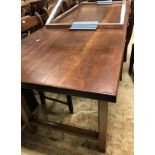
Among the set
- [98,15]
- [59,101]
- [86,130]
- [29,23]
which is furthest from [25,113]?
[98,15]

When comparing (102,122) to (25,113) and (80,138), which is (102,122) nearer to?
(80,138)

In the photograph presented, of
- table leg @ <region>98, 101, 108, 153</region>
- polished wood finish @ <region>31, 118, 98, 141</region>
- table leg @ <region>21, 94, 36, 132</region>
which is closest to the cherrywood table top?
table leg @ <region>98, 101, 108, 153</region>

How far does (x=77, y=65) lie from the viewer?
1043mm

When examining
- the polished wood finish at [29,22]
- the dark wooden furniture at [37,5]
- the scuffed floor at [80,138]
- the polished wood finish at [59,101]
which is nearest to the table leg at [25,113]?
the scuffed floor at [80,138]

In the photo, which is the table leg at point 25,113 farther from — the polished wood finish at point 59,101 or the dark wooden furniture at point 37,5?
the dark wooden furniture at point 37,5

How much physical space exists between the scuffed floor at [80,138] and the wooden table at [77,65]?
14 cm

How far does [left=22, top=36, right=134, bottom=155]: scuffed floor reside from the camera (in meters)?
1.46

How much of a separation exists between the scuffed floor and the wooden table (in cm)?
14

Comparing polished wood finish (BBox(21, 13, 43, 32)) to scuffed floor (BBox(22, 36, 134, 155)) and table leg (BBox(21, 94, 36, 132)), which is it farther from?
scuffed floor (BBox(22, 36, 134, 155))

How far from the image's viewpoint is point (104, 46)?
1.24 metres
